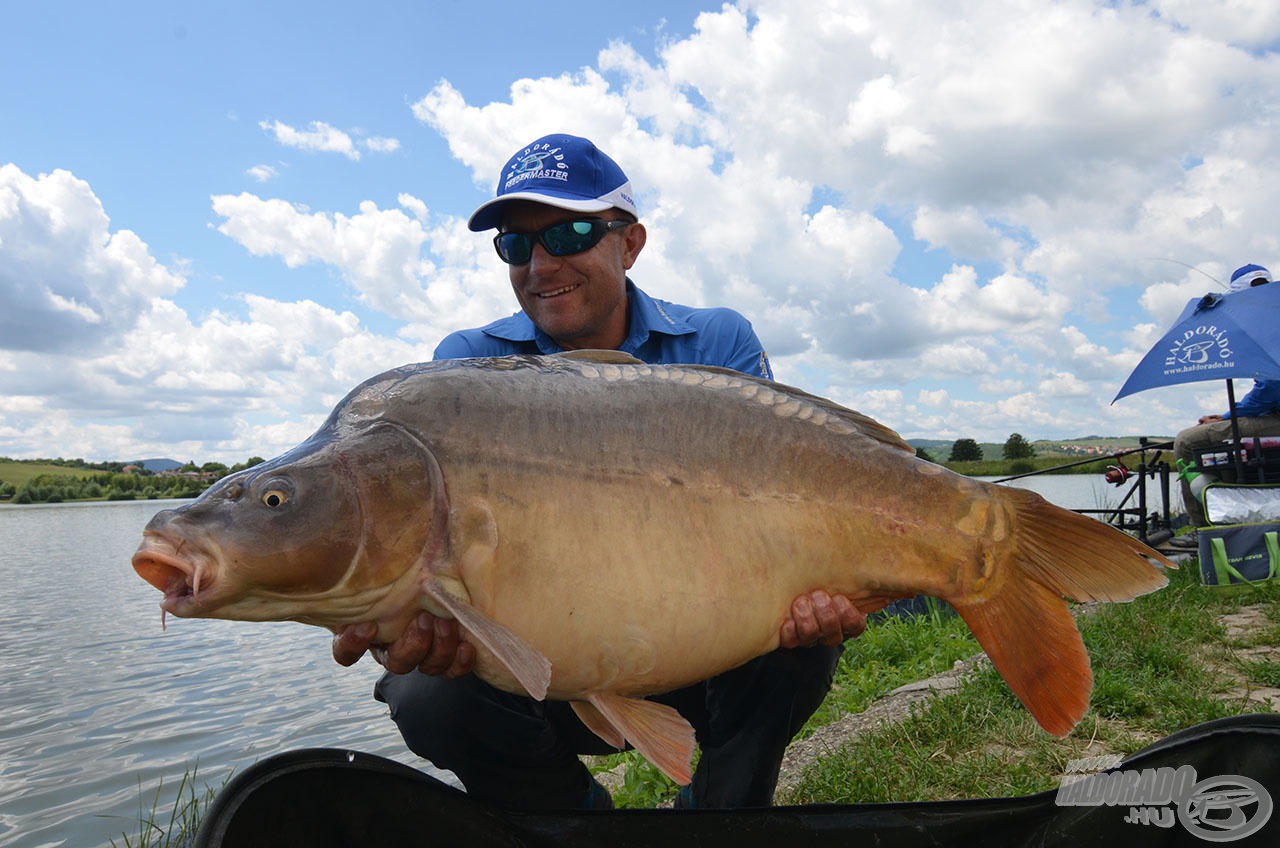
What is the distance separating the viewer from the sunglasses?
242 centimetres

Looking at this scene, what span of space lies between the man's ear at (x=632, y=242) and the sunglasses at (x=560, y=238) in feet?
0.46

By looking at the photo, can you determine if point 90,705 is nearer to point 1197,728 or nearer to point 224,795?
point 224,795

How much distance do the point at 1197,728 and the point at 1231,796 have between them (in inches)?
5.3

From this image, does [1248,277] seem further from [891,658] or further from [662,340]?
[662,340]

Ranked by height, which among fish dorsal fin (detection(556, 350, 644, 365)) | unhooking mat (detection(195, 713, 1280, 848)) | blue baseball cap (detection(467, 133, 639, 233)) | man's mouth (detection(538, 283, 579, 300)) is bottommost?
unhooking mat (detection(195, 713, 1280, 848))

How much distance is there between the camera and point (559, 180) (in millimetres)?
2436

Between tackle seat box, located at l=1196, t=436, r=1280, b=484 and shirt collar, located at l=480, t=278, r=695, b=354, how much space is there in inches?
177

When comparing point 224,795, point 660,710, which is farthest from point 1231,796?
point 224,795

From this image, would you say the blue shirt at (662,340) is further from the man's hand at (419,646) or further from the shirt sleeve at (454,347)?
the man's hand at (419,646)

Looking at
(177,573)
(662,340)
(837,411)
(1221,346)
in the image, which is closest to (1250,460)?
(1221,346)

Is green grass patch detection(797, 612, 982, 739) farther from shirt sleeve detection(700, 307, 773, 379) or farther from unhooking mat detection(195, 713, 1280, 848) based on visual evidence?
unhooking mat detection(195, 713, 1280, 848)

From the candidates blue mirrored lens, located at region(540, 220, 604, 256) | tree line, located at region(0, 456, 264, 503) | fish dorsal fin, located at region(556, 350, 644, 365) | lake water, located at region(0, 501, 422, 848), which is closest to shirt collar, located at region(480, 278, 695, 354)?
blue mirrored lens, located at region(540, 220, 604, 256)

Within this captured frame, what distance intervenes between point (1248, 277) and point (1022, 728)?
180 inches
